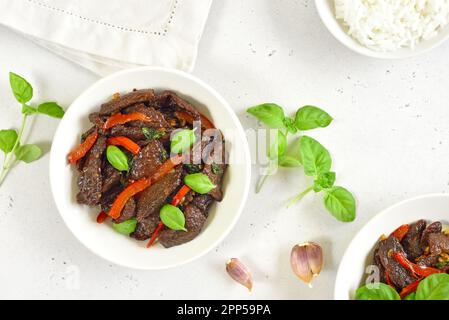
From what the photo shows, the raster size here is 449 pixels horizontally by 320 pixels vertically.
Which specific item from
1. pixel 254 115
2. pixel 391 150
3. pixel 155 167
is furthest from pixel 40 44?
pixel 391 150

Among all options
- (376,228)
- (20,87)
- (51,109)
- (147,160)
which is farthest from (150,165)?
(376,228)

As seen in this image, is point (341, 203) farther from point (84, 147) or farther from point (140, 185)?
point (84, 147)

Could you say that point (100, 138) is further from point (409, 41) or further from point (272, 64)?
point (409, 41)

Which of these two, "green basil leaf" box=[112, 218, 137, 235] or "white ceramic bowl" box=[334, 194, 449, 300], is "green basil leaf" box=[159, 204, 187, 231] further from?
"white ceramic bowl" box=[334, 194, 449, 300]

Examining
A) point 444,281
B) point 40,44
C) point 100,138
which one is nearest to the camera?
point 444,281

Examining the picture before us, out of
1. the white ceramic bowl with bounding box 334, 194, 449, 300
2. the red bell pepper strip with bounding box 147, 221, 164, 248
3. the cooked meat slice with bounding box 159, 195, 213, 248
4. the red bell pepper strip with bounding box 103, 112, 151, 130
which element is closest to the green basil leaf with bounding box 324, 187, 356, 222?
the white ceramic bowl with bounding box 334, 194, 449, 300

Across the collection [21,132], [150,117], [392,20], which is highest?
[392,20]
